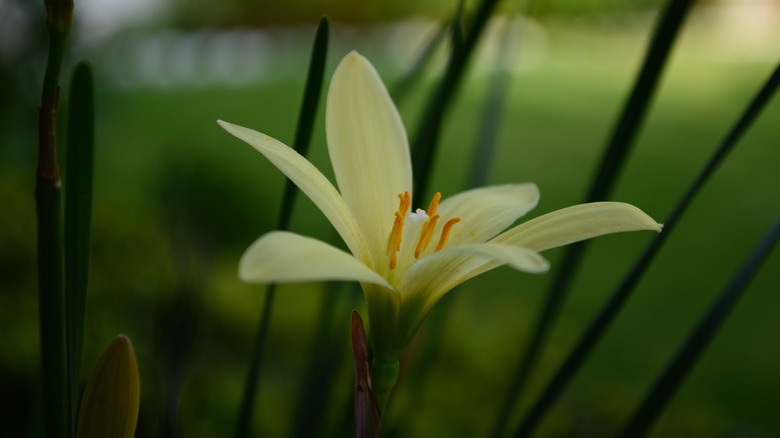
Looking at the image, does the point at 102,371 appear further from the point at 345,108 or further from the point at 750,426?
the point at 750,426

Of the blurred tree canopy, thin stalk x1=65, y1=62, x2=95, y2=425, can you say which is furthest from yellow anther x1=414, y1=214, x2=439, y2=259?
the blurred tree canopy

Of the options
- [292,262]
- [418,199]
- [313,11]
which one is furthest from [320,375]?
[313,11]

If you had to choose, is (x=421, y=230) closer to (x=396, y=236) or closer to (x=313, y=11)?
(x=396, y=236)

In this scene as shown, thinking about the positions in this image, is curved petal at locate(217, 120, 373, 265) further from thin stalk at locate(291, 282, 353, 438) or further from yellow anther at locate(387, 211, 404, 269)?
thin stalk at locate(291, 282, 353, 438)

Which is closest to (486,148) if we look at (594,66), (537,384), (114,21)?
(537,384)

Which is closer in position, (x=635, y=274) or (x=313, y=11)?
(x=635, y=274)

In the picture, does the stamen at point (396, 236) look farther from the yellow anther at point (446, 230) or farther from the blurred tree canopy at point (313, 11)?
the blurred tree canopy at point (313, 11)

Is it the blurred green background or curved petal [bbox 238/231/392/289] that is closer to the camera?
curved petal [bbox 238/231/392/289]
